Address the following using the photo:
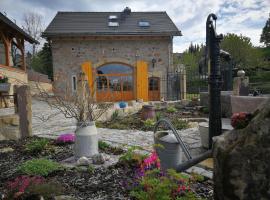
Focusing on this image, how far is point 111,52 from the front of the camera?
1678 cm

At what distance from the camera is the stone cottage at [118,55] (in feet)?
53.7

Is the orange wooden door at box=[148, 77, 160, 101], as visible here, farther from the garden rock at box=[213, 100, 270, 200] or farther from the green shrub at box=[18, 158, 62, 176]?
the garden rock at box=[213, 100, 270, 200]

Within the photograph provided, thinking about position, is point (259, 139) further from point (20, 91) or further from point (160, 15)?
point (160, 15)

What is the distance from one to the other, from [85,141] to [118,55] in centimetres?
1353

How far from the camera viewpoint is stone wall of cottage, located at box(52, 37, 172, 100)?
650 inches

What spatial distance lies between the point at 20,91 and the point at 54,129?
1.74 metres

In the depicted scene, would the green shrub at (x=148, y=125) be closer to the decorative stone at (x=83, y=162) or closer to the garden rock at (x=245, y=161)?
the decorative stone at (x=83, y=162)

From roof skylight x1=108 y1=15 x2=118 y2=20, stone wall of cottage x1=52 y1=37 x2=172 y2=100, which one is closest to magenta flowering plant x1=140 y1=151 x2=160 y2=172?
stone wall of cottage x1=52 y1=37 x2=172 y2=100

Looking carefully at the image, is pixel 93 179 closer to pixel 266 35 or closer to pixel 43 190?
pixel 43 190

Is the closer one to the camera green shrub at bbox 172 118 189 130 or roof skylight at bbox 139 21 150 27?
green shrub at bbox 172 118 189 130

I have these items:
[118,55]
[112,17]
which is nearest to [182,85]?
[118,55]

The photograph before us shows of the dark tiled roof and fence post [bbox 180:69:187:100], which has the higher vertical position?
the dark tiled roof

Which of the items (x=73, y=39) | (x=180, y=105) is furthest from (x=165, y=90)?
(x=73, y=39)

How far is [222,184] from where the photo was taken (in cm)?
181
